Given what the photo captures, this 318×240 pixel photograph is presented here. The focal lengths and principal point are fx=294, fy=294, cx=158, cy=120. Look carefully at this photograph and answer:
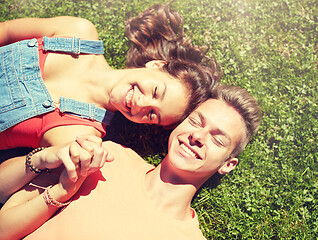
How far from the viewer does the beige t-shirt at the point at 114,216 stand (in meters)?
3.17

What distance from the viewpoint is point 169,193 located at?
12.4 ft

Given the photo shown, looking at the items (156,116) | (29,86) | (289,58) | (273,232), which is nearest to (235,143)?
(156,116)

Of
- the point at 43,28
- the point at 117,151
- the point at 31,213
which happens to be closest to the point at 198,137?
the point at 117,151

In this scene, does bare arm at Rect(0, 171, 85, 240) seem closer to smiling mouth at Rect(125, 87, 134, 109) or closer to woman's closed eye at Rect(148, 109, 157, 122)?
smiling mouth at Rect(125, 87, 134, 109)

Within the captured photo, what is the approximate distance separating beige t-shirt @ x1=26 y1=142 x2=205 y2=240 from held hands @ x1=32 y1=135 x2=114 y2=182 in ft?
1.29

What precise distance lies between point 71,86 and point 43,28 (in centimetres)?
95

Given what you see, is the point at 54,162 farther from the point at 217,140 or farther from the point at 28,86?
the point at 217,140

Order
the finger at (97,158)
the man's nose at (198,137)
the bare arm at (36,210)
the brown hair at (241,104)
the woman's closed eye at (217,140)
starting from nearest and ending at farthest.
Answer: the finger at (97,158)
the bare arm at (36,210)
the man's nose at (198,137)
the woman's closed eye at (217,140)
the brown hair at (241,104)

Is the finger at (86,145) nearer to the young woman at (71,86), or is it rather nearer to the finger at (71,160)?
the finger at (71,160)

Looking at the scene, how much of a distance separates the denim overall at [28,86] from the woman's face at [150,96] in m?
0.53

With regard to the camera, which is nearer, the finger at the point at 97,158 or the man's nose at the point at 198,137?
the finger at the point at 97,158

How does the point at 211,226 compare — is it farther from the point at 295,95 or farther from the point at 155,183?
the point at 295,95

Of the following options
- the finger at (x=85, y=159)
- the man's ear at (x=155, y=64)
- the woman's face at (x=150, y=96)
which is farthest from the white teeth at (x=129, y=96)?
the finger at (x=85, y=159)

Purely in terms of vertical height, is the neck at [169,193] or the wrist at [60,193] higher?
the wrist at [60,193]
